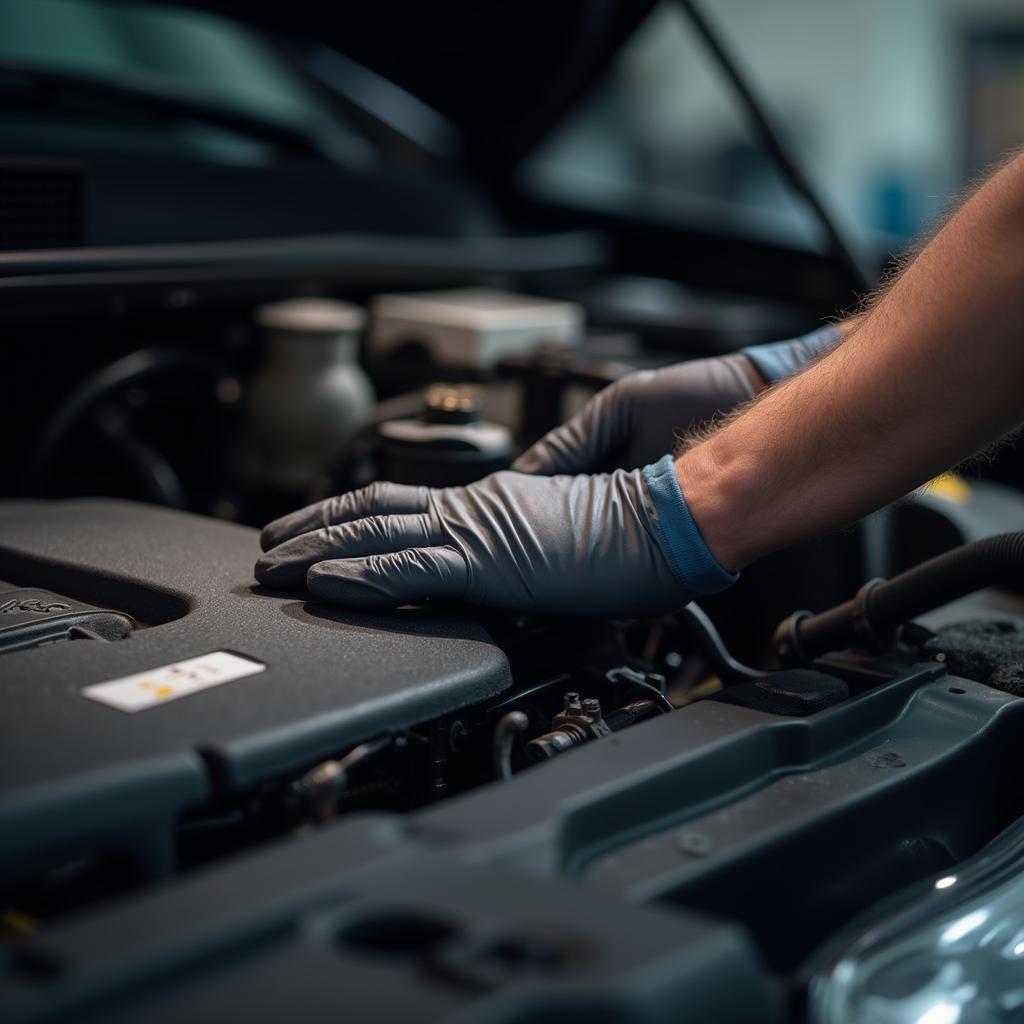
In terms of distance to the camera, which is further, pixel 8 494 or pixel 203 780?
pixel 8 494

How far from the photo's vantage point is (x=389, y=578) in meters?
0.95

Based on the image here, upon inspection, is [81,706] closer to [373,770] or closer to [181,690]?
[181,690]

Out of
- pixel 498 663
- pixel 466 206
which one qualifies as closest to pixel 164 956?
pixel 498 663

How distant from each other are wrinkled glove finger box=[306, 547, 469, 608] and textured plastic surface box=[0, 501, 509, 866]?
0.01 meters

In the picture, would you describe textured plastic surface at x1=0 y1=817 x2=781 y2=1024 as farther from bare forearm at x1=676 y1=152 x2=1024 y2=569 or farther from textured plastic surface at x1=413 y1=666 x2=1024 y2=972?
bare forearm at x1=676 y1=152 x2=1024 y2=569

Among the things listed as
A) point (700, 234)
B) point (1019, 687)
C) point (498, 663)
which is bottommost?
point (1019, 687)

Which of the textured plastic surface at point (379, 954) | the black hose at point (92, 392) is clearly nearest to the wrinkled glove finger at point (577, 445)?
the black hose at point (92, 392)

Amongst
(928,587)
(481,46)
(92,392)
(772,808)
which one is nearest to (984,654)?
(928,587)

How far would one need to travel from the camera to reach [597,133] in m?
6.96

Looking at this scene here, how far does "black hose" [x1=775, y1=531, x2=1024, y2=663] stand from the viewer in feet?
3.25

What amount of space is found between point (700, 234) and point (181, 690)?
1.64m

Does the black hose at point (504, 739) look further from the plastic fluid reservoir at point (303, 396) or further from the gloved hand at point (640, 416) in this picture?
the plastic fluid reservoir at point (303, 396)

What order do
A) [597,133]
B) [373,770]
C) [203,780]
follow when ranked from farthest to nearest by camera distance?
[597,133]
[373,770]
[203,780]

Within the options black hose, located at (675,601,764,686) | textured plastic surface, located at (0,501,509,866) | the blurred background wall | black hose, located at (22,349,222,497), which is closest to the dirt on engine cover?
black hose, located at (675,601,764,686)
